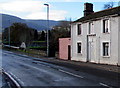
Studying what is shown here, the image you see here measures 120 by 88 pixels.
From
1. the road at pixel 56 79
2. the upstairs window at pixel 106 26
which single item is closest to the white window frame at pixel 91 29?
the upstairs window at pixel 106 26

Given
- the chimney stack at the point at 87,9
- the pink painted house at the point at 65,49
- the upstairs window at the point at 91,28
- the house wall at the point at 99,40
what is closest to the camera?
the house wall at the point at 99,40

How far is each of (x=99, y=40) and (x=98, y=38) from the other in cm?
32

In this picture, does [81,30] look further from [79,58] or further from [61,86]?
[61,86]

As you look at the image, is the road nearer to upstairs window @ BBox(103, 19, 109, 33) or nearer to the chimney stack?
upstairs window @ BBox(103, 19, 109, 33)

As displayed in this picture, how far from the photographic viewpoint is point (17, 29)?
69.5 meters

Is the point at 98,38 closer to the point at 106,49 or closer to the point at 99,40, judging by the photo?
the point at 99,40

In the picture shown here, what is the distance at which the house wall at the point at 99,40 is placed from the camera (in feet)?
66.6

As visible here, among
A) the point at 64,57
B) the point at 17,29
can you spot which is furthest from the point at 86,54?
the point at 17,29

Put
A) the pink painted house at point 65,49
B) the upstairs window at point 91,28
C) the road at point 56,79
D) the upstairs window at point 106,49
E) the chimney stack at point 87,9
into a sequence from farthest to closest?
the pink painted house at point 65,49, the chimney stack at point 87,9, the upstairs window at point 91,28, the upstairs window at point 106,49, the road at point 56,79

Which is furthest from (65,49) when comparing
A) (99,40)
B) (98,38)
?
(99,40)

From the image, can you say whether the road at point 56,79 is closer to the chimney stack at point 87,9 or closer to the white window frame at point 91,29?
the white window frame at point 91,29

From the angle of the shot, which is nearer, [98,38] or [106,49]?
[106,49]

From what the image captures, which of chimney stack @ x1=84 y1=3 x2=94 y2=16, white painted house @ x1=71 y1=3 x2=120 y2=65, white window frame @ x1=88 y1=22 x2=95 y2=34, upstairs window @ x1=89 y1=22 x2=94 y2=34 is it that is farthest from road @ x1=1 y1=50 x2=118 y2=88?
chimney stack @ x1=84 y1=3 x2=94 y2=16

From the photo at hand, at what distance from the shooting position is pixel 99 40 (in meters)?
22.7
